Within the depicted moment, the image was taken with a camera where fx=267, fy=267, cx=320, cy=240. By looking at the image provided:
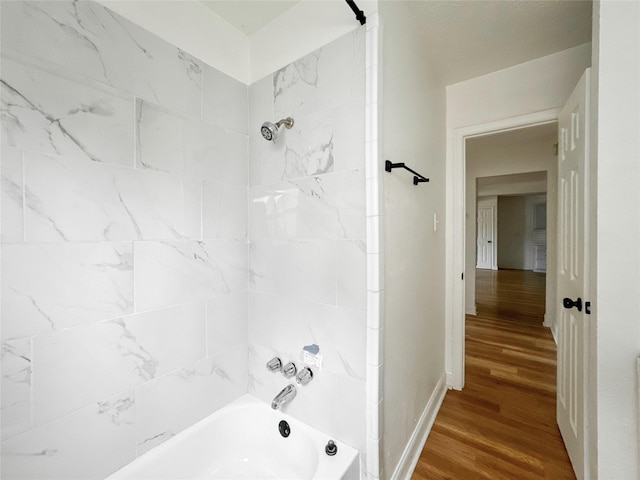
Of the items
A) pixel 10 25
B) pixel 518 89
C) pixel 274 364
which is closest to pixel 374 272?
pixel 274 364

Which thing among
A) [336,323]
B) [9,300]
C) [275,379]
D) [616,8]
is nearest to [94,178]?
[9,300]

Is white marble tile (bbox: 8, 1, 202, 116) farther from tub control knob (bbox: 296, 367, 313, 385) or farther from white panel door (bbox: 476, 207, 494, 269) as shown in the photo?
white panel door (bbox: 476, 207, 494, 269)

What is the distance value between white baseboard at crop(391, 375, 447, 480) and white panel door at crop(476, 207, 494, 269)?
7187mm

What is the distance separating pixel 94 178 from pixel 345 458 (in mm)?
1538

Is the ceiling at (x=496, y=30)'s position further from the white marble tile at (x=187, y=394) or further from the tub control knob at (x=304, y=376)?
the white marble tile at (x=187, y=394)

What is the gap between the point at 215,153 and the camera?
143 cm

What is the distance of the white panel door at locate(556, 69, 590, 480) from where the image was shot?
133 cm

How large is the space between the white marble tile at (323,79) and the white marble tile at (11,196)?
3.45ft

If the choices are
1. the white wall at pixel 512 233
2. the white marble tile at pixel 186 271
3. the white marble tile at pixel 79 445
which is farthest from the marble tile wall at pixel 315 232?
the white wall at pixel 512 233

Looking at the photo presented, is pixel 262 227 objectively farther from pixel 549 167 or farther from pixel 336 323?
pixel 549 167

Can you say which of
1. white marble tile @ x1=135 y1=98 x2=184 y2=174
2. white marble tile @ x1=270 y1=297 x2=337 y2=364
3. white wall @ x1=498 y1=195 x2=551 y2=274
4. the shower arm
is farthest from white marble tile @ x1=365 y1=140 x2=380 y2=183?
white wall @ x1=498 y1=195 x2=551 y2=274

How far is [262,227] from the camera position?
1.53 metres

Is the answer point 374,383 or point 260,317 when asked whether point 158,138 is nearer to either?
point 260,317

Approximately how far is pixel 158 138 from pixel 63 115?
313 mm
